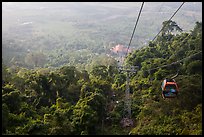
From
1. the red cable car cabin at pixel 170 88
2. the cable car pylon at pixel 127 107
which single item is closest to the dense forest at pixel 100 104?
the cable car pylon at pixel 127 107

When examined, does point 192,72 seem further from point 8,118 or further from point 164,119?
point 8,118

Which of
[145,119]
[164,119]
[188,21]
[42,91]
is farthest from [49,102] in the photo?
[188,21]

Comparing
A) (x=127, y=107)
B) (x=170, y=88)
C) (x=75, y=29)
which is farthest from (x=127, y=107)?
(x=75, y=29)

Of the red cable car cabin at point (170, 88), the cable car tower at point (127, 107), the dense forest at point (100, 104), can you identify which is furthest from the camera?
the cable car tower at point (127, 107)

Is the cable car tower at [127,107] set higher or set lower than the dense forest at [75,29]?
higher

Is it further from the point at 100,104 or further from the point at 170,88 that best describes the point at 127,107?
the point at 170,88

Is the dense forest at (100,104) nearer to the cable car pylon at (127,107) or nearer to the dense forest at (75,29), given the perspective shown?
the cable car pylon at (127,107)

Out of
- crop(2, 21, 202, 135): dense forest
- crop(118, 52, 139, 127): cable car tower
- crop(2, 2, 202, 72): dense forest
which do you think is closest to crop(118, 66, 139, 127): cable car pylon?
crop(118, 52, 139, 127): cable car tower

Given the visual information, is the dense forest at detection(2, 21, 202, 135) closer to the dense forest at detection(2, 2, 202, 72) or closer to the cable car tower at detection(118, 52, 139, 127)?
the cable car tower at detection(118, 52, 139, 127)
